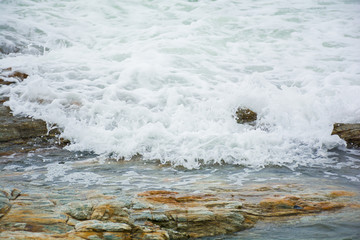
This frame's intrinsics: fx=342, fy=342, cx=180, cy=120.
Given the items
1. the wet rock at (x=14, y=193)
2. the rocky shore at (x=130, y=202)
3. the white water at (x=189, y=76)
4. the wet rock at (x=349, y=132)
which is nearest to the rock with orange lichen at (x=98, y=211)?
the rocky shore at (x=130, y=202)

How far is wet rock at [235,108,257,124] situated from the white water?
0.12 m

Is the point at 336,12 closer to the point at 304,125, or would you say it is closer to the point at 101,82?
the point at 304,125

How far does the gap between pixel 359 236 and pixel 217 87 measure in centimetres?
527

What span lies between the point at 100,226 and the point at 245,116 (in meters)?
4.47

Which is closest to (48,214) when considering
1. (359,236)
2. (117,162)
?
(117,162)

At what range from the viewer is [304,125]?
6.51 m

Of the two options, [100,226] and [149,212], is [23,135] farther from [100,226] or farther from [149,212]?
[100,226]

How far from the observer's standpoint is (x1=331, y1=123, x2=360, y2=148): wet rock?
594 centimetres

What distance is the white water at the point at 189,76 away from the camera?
5.83m

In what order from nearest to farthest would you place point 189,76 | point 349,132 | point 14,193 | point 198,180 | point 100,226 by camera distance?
point 100,226, point 14,193, point 198,180, point 349,132, point 189,76

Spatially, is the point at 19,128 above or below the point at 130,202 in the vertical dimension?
below

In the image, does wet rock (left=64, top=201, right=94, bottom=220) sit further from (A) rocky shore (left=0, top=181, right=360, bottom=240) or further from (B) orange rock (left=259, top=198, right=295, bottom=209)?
(B) orange rock (left=259, top=198, right=295, bottom=209)

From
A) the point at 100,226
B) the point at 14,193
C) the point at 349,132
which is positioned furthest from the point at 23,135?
the point at 349,132

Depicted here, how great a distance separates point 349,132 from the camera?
6090mm
